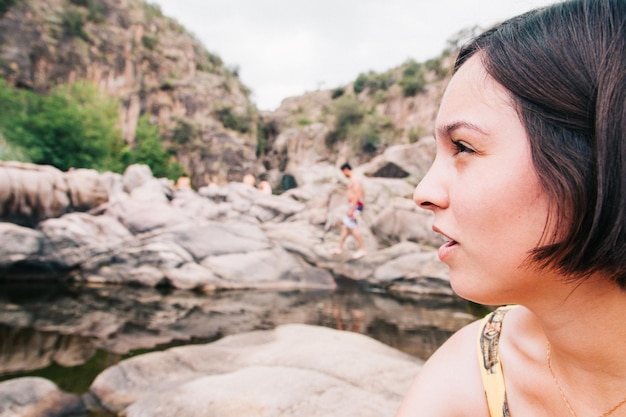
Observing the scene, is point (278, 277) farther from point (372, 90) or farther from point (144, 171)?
point (372, 90)

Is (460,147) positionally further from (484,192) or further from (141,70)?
(141,70)

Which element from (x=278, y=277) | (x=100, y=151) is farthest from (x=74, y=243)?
(x=100, y=151)

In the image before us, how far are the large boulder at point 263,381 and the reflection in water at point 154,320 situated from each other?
0.54 meters

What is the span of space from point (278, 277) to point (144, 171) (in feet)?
44.8

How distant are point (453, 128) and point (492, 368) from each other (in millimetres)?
604

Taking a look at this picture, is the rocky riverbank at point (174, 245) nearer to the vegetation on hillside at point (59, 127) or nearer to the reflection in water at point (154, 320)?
the reflection in water at point (154, 320)

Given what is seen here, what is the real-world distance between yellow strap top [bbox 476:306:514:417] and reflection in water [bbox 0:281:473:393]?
3.09 meters

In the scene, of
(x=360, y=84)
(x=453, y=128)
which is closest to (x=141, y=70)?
(x=360, y=84)

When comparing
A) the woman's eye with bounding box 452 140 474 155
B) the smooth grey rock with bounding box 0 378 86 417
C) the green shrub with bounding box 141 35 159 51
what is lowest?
the smooth grey rock with bounding box 0 378 86 417

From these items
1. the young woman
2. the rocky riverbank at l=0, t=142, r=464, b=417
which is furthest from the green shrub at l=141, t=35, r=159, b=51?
Result: the young woman

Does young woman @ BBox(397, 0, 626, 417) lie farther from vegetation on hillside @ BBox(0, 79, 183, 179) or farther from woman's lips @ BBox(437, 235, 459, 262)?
vegetation on hillside @ BBox(0, 79, 183, 179)

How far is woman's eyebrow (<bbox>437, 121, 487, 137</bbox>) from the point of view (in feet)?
2.45

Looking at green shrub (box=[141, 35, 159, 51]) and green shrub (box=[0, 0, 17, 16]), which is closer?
green shrub (box=[0, 0, 17, 16])

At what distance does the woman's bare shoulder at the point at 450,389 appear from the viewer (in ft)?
3.12
